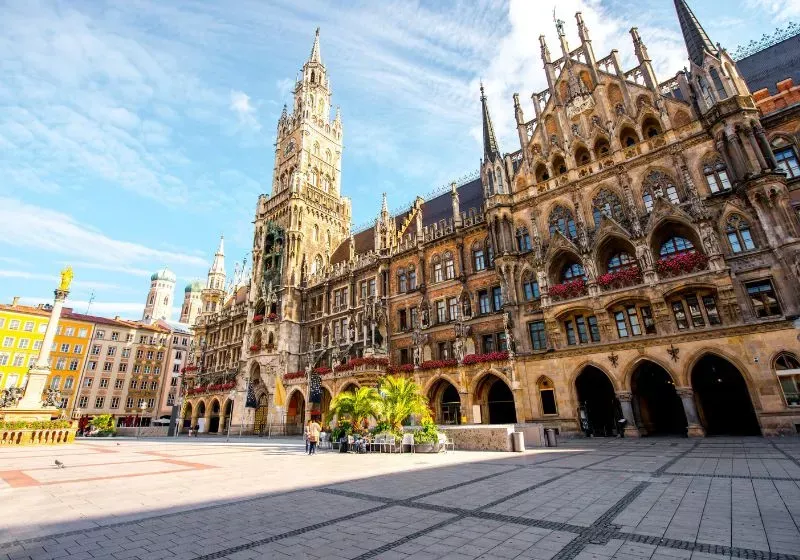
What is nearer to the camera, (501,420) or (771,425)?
(771,425)

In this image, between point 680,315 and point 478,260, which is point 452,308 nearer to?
point 478,260

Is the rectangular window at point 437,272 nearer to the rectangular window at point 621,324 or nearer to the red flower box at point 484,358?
the red flower box at point 484,358

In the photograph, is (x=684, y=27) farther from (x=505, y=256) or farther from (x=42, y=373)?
(x=42, y=373)

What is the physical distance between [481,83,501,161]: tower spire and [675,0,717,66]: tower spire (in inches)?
Result: 519

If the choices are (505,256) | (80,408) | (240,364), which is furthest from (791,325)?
(80,408)

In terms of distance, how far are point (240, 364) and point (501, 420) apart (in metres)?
30.5

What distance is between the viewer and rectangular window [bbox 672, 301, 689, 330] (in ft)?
67.3

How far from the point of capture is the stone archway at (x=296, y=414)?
38.8 m

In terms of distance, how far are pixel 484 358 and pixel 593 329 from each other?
7091mm

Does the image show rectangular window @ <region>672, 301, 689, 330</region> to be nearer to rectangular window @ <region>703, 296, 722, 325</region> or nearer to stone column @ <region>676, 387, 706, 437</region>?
rectangular window @ <region>703, 296, 722, 325</region>

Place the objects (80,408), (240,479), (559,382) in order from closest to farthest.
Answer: (240,479) < (559,382) < (80,408)

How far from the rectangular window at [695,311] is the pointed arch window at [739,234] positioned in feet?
10.4

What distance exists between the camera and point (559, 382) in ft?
76.4

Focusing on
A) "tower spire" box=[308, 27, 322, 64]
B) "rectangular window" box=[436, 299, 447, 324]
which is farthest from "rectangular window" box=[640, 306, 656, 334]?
"tower spire" box=[308, 27, 322, 64]
